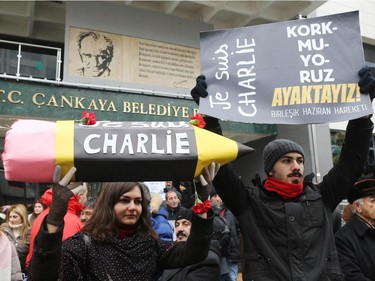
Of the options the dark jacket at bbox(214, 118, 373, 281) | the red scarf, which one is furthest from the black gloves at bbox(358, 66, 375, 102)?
the red scarf

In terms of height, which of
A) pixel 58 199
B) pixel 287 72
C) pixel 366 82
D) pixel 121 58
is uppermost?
pixel 121 58

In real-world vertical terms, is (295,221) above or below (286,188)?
below

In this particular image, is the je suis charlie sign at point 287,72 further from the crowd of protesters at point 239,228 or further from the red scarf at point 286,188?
the red scarf at point 286,188

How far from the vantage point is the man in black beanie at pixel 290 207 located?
254 cm

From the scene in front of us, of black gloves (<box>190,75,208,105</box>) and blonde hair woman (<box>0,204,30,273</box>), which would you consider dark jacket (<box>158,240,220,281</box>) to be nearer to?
black gloves (<box>190,75,208,105</box>)

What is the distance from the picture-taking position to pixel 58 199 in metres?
2.03

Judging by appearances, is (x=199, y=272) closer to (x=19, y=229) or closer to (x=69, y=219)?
(x=69, y=219)

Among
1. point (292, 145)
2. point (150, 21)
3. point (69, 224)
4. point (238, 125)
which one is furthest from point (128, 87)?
point (292, 145)

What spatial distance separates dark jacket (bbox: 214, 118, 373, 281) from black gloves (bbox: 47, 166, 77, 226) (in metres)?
0.99

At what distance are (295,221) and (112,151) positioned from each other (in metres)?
1.21

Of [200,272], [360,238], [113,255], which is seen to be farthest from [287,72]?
[113,255]

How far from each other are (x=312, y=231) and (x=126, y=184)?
46.0 inches

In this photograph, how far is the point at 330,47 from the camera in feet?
10.0

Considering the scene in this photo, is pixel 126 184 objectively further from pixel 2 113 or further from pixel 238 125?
pixel 238 125
